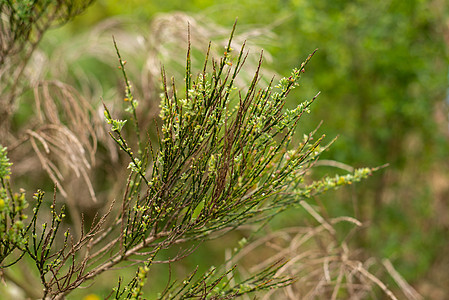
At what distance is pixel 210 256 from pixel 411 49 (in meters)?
3.65

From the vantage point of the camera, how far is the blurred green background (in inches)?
143

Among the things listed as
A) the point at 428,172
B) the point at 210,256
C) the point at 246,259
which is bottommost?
the point at 246,259

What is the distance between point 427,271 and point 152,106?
3.49 m

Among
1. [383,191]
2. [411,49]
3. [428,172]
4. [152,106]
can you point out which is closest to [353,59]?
[411,49]

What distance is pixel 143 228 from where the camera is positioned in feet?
4.49

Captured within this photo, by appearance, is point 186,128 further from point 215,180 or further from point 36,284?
point 36,284

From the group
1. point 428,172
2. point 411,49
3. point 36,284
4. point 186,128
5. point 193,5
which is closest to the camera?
point 186,128

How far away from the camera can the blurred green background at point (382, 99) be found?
11.9 ft

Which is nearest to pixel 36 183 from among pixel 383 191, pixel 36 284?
pixel 36 284

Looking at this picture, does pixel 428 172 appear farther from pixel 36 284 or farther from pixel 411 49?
pixel 36 284

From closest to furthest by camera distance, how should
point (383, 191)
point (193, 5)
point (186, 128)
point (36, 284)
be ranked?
point (186, 128)
point (36, 284)
point (383, 191)
point (193, 5)

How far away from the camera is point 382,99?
3.87 metres

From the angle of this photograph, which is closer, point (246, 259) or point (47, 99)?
point (47, 99)

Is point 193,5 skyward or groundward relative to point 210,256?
skyward
